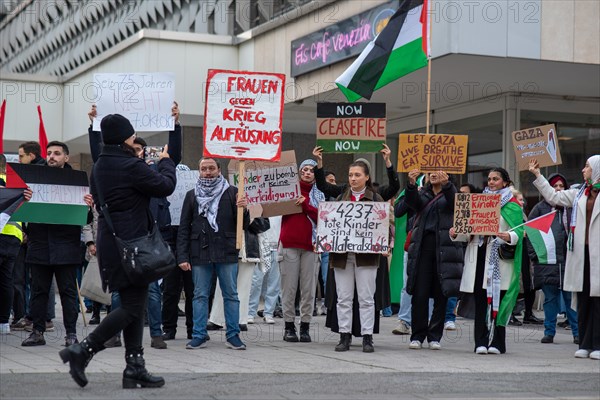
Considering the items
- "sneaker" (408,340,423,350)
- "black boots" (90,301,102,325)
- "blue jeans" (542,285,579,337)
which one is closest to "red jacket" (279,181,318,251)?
"sneaker" (408,340,423,350)

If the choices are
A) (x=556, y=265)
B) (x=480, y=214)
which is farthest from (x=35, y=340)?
(x=556, y=265)

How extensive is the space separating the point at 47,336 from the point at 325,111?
398 centimetres

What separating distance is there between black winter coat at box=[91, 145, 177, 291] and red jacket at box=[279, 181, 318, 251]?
3528 mm

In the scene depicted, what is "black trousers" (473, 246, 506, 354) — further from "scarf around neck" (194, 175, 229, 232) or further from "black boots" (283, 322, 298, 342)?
"scarf around neck" (194, 175, 229, 232)

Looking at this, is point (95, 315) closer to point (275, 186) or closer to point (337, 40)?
point (275, 186)

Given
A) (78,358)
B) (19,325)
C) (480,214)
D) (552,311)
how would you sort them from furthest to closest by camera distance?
(19,325), (552,311), (480,214), (78,358)

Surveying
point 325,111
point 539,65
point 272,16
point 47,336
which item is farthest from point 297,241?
point 272,16

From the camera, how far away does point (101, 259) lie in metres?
8.14

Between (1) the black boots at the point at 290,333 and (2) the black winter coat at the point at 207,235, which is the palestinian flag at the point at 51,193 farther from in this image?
(1) the black boots at the point at 290,333

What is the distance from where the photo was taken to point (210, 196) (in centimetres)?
1087

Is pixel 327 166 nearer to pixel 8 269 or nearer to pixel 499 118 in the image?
pixel 499 118

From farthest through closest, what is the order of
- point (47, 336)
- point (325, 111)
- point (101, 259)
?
point (47, 336)
point (325, 111)
point (101, 259)

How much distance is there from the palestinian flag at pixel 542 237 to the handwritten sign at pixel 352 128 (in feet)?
5.80

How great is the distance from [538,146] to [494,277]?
1519 mm
